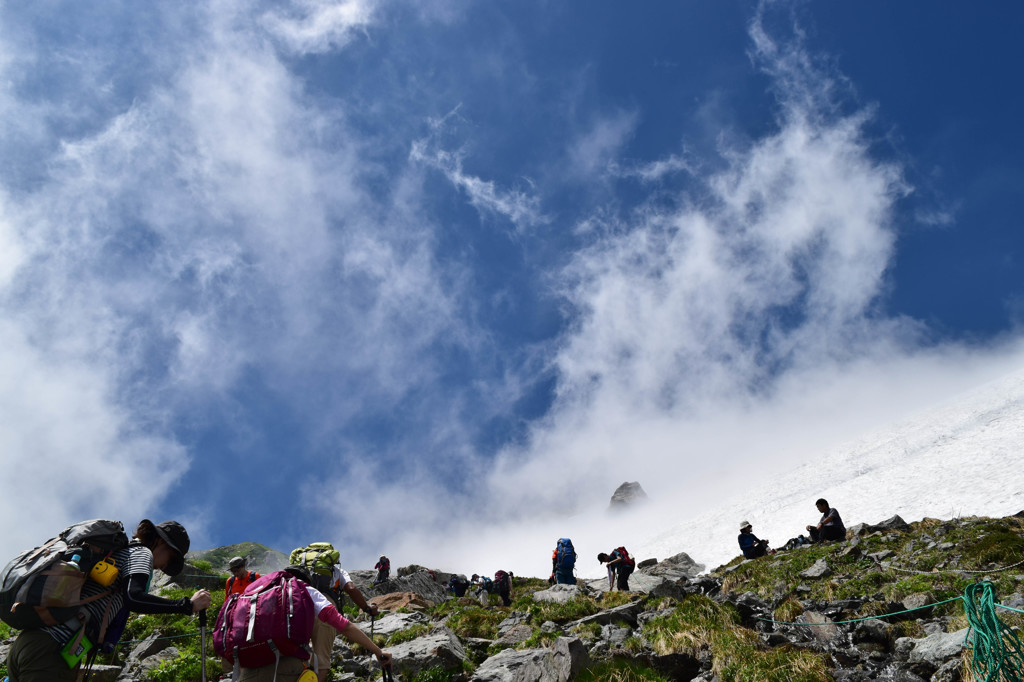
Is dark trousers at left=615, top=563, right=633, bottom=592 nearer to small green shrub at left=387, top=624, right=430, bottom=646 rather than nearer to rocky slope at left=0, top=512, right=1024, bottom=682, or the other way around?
rocky slope at left=0, top=512, right=1024, bottom=682

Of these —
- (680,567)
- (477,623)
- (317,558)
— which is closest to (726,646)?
(317,558)

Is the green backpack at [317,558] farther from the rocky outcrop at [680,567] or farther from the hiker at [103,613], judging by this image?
the rocky outcrop at [680,567]

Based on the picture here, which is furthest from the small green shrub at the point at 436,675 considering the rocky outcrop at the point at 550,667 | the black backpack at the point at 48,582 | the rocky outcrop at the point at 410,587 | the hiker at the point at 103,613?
the rocky outcrop at the point at 410,587

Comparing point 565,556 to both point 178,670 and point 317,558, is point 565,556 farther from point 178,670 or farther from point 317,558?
point 317,558

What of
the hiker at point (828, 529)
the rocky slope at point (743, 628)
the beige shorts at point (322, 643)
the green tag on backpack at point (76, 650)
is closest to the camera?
the green tag on backpack at point (76, 650)

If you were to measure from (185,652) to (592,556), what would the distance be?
70093 mm

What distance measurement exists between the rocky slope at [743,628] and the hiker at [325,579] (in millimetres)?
2028

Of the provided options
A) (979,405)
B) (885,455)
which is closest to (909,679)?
(885,455)

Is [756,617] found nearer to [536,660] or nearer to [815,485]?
[536,660]

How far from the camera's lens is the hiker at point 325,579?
6849 mm

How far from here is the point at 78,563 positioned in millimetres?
4430

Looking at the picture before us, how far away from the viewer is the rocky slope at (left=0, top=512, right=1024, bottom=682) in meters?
7.52

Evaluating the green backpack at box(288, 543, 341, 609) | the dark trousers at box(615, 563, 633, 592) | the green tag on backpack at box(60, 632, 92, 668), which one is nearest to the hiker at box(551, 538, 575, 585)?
the dark trousers at box(615, 563, 633, 592)

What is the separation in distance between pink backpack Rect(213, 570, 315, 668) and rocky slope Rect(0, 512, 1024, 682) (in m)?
3.75
